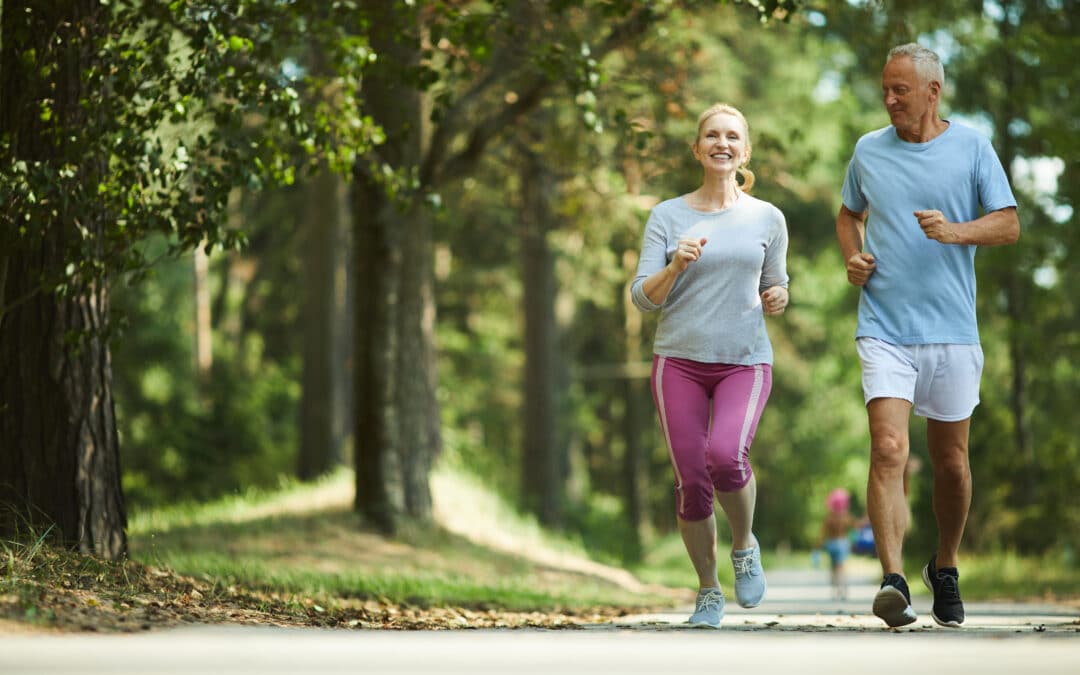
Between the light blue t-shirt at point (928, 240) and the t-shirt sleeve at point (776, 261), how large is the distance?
0.42 meters

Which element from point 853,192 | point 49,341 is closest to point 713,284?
point 853,192

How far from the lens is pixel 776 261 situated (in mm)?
7102

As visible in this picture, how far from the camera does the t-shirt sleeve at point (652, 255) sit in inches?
272

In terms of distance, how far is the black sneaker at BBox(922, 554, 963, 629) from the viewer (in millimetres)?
6980

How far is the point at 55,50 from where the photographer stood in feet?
28.3

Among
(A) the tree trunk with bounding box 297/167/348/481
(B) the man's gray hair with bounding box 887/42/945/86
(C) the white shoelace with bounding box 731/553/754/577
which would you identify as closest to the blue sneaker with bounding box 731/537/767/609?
(C) the white shoelace with bounding box 731/553/754/577

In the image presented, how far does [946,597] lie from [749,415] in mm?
1308

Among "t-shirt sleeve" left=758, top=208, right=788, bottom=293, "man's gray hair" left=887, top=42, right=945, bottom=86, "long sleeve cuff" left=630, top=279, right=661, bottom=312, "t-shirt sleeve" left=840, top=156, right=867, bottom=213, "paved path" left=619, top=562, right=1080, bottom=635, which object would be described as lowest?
"paved path" left=619, top=562, right=1080, bottom=635

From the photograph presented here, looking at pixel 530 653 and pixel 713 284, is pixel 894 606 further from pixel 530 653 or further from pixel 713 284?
pixel 530 653

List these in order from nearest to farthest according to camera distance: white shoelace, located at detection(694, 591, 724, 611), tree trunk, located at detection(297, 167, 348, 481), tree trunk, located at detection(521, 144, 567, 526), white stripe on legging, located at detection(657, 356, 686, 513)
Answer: white shoelace, located at detection(694, 591, 724, 611), white stripe on legging, located at detection(657, 356, 686, 513), tree trunk, located at detection(297, 167, 348, 481), tree trunk, located at detection(521, 144, 567, 526)

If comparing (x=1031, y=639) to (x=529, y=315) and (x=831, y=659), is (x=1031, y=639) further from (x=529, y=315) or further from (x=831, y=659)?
(x=529, y=315)

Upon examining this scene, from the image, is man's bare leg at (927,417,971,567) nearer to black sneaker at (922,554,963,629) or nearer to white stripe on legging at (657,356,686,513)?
black sneaker at (922,554,963,629)

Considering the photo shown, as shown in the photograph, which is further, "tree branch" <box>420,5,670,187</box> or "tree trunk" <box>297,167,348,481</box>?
"tree trunk" <box>297,167,348,481</box>

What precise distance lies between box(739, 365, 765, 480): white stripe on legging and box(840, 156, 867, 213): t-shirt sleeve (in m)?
0.98
